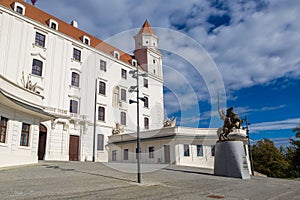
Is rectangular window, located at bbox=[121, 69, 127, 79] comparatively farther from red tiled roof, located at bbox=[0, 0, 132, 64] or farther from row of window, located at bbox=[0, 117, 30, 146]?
row of window, located at bbox=[0, 117, 30, 146]

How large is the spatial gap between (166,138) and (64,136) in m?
12.1

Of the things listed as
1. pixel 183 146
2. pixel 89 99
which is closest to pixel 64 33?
pixel 89 99

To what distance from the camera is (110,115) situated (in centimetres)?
3700

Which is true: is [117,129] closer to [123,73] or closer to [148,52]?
[123,73]

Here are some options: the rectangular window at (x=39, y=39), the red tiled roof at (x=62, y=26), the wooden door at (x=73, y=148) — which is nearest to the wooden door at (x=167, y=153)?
the wooden door at (x=73, y=148)

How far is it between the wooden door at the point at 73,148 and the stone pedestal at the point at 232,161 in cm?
1898

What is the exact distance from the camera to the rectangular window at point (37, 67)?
94.8ft

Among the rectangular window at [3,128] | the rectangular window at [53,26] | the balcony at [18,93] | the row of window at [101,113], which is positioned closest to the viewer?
the rectangular window at [3,128]

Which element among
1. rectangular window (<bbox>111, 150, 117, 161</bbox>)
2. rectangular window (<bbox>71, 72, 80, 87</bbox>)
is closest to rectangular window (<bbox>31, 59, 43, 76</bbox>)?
rectangular window (<bbox>71, 72, 80, 87</bbox>)

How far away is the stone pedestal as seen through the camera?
1702cm

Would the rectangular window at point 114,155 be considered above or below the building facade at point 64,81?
below

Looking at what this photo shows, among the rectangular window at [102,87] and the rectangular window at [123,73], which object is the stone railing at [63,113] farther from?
the rectangular window at [123,73]

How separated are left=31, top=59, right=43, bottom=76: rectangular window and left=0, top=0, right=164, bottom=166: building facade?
0.08m

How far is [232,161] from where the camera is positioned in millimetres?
17328
